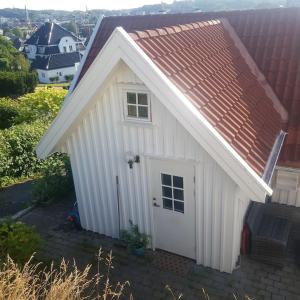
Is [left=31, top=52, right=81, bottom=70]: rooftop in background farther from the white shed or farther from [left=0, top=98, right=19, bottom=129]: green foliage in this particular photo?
the white shed

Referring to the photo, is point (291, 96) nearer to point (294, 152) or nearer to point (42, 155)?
point (294, 152)

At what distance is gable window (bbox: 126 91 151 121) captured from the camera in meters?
6.18

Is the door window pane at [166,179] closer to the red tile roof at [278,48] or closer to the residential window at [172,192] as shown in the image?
the residential window at [172,192]

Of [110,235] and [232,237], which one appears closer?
[232,237]

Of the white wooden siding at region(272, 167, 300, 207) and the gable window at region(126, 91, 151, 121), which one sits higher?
the gable window at region(126, 91, 151, 121)

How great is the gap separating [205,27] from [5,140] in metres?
8.33

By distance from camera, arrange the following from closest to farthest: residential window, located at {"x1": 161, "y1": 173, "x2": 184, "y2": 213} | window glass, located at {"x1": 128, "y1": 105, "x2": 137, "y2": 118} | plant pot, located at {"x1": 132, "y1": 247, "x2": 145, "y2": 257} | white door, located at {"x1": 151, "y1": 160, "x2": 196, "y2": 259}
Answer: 1. window glass, located at {"x1": 128, "y1": 105, "x2": 137, "y2": 118}
2. white door, located at {"x1": 151, "y1": 160, "x2": 196, "y2": 259}
3. residential window, located at {"x1": 161, "y1": 173, "x2": 184, "y2": 213}
4. plant pot, located at {"x1": 132, "y1": 247, "x2": 145, "y2": 257}

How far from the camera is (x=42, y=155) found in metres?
7.36

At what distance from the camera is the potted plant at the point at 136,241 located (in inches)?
295

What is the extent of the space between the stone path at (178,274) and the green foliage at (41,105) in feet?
31.9

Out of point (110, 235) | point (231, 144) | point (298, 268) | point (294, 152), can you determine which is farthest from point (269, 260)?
point (110, 235)

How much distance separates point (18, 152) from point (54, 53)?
220 ft

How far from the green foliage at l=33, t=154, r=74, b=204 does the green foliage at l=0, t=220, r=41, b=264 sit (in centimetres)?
326

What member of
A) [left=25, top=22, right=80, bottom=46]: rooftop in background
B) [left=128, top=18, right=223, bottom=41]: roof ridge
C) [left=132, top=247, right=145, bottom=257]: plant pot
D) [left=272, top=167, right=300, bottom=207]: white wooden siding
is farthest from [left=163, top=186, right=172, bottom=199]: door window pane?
[left=25, top=22, right=80, bottom=46]: rooftop in background
